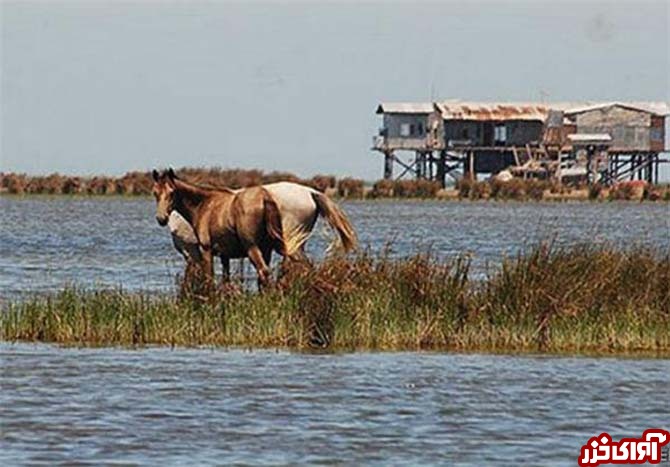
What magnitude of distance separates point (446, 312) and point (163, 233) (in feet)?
115

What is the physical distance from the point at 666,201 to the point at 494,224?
1576 inches

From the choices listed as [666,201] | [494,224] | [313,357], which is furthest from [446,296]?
[666,201]

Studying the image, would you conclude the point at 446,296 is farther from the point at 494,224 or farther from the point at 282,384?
the point at 494,224

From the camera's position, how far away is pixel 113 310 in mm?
20203

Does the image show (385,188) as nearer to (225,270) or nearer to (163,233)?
→ (163,233)

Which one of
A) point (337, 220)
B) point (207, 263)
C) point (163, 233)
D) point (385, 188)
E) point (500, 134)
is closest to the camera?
point (207, 263)

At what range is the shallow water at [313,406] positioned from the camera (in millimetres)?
14398

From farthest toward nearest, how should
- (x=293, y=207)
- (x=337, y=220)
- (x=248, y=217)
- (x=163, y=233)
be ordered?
(x=163, y=233) < (x=293, y=207) < (x=337, y=220) < (x=248, y=217)

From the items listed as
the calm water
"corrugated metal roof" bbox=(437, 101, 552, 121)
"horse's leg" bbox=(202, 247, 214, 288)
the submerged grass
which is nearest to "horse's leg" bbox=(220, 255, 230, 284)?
"horse's leg" bbox=(202, 247, 214, 288)

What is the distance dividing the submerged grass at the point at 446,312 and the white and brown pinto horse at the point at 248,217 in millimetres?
2248

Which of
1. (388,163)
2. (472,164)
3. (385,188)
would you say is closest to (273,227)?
(385,188)

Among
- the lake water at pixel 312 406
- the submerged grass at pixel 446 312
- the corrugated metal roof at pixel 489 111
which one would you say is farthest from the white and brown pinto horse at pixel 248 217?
the corrugated metal roof at pixel 489 111

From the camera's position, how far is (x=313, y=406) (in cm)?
1652

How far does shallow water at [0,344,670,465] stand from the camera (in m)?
14.4
